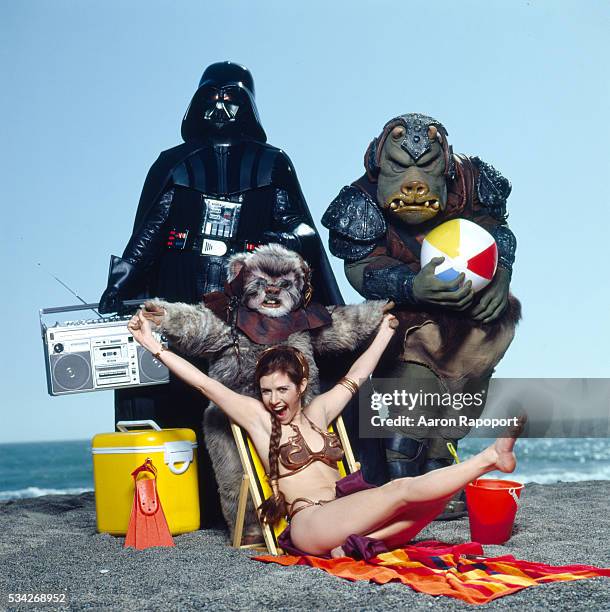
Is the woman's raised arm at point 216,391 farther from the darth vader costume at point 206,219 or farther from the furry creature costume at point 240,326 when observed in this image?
the darth vader costume at point 206,219

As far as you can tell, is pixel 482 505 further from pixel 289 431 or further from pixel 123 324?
pixel 123 324

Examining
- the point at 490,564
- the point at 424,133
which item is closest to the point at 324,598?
the point at 490,564

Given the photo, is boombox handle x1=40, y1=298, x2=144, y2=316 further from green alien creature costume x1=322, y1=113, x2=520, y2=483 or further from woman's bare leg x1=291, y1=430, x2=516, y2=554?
woman's bare leg x1=291, y1=430, x2=516, y2=554

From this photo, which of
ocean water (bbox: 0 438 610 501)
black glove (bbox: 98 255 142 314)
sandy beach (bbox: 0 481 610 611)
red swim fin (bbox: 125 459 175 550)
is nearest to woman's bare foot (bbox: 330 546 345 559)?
sandy beach (bbox: 0 481 610 611)

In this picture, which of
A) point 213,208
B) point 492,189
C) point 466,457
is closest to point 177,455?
point 213,208

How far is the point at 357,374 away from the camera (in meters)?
4.25

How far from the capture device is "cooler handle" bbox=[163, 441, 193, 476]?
175 inches

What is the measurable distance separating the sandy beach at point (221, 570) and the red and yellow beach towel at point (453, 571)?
0.22 ft

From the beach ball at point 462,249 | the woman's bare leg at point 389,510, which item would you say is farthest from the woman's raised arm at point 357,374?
the woman's bare leg at point 389,510

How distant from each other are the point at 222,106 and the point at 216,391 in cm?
198

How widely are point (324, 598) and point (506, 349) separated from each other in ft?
7.58

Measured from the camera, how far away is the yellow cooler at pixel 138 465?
4.43 metres

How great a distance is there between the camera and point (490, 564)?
10.6 feet

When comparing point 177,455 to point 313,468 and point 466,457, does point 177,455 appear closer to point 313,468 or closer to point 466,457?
point 313,468
